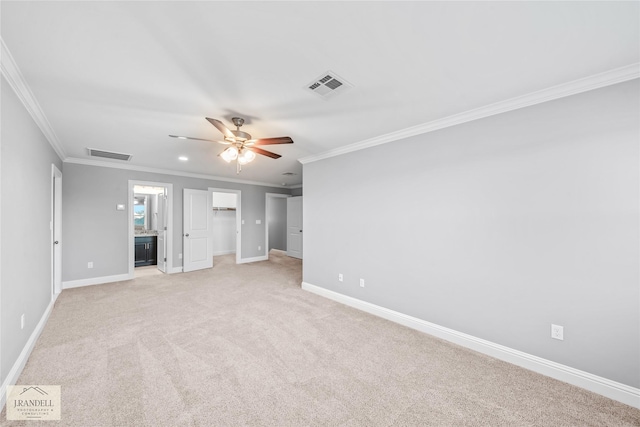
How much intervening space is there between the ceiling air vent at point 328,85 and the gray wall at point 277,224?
24.4 ft

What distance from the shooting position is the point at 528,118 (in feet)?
7.70

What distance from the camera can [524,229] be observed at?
93.0 inches

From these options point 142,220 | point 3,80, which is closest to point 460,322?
point 3,80

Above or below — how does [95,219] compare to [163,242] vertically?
above

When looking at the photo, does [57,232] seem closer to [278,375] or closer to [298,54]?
[278,375]

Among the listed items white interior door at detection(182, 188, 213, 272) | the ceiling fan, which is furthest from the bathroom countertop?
the ceiling fan

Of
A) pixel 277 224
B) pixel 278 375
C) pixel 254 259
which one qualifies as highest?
pixel 277 224

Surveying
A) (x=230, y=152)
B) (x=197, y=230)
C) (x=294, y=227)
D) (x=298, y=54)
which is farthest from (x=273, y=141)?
(x=294, y=227)

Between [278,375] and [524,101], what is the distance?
327 centimetres

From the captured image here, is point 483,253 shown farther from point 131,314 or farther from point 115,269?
point 115,269

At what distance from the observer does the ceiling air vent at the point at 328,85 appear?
2.04 metres

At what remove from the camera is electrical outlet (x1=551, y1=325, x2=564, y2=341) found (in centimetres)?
218

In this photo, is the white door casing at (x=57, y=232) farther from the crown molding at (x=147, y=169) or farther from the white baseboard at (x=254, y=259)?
the white baseboard at (x=254, y=259)

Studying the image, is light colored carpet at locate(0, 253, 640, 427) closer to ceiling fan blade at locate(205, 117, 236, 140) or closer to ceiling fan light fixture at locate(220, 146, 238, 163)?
ceiling fan light fixture at locate(220, 146, 238, 163)
